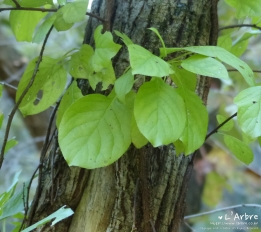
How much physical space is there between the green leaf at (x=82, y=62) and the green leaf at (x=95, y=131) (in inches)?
4.0

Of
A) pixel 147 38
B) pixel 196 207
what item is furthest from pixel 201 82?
pixel 196 207

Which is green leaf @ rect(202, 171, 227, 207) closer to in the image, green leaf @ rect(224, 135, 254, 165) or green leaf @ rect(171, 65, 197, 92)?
green leaf @ rect(224, 135, 254, 165)

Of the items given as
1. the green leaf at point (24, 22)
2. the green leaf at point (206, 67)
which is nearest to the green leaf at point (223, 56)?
the green leaf at point (206, 67)

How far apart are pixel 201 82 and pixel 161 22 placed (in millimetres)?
146

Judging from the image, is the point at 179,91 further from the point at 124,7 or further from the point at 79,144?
the point at 124,7

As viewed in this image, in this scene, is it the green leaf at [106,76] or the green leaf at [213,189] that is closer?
the green leaf at [106,76]

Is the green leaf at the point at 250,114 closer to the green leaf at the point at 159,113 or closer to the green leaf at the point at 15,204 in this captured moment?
the green leaf at the point at 159,113

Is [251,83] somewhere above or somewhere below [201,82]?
above

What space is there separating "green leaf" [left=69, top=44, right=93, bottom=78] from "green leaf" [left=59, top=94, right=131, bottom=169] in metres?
0.10

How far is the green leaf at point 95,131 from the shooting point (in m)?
0.47

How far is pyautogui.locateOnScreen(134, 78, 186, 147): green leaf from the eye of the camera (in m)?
0.42

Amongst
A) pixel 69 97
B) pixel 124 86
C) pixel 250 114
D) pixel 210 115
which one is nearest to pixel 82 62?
pixel 69 97

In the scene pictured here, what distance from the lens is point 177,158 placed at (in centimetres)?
67

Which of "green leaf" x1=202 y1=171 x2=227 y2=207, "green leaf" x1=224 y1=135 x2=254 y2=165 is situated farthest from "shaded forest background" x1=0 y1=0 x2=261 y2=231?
"green leaf" x1=224 y1=135 x2=254 y2=165
